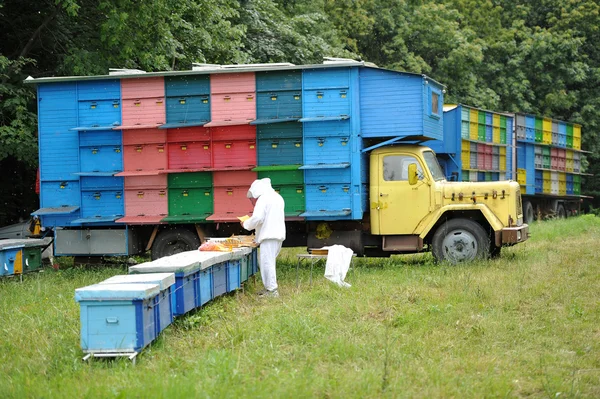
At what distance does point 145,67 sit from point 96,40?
152 centimetres

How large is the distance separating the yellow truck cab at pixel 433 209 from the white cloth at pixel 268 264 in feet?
11.4

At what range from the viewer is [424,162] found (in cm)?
1587

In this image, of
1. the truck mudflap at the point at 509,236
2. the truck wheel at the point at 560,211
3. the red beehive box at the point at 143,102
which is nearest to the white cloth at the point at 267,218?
the red beehive box at the point at 143,102

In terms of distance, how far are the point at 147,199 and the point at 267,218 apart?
13.3 feet

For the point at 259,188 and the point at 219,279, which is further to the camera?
the point at 259,188

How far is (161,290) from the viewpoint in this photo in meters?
9.16

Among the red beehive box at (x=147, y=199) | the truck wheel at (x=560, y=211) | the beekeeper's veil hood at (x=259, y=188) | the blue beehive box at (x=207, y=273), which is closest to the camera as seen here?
the blue beehive box at (x=207, y=273)

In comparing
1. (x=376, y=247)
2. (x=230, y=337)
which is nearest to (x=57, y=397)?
(x=230, y=337)

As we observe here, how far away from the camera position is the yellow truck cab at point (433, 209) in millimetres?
15594

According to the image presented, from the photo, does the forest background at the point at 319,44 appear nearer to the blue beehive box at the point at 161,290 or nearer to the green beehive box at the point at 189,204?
the green beehive box at the point at 189,204

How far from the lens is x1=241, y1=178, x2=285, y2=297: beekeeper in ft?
42.7

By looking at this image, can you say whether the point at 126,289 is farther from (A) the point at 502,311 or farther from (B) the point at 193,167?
(B) the point at 193,167

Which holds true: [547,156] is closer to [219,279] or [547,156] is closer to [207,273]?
[219,279]

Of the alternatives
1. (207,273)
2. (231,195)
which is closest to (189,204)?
(231,195)
